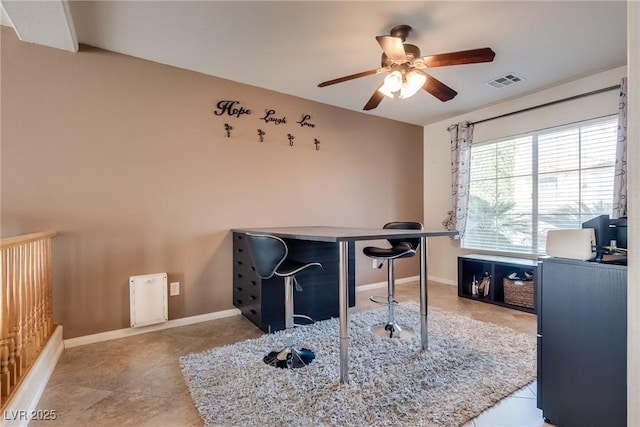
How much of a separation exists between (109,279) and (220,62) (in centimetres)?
215

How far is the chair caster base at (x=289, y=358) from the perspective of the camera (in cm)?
198

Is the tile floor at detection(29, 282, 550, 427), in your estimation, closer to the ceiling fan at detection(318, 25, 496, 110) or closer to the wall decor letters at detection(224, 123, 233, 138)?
Answer: the wall decor letters at detection(224, 123, 233, 138)

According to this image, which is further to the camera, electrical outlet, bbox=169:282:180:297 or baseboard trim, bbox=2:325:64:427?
electrical outlet, bbox=169:282:180:297

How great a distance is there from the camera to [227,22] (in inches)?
85.9

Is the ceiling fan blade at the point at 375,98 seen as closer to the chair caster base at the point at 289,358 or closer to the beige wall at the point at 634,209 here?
the beige wall at the point at 634,209

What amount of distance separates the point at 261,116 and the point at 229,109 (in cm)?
35

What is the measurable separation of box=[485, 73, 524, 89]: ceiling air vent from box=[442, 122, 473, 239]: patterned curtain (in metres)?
0.80

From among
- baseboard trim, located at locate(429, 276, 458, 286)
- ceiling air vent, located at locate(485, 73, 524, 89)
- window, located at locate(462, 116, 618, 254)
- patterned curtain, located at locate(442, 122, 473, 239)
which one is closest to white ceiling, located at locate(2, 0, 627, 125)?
ceiling air vent, located at locate(485, 73, 524, 89)

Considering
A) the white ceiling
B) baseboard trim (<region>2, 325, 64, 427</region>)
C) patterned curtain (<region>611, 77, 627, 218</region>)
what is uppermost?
the white ceiling

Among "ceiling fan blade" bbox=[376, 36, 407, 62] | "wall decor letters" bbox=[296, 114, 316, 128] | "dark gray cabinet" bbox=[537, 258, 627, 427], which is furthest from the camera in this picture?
"wall decor letters" bbox=[296, 114, 316, 128]

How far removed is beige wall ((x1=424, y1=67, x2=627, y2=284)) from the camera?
2.97 meters

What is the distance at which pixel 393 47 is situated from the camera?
1.94 meters

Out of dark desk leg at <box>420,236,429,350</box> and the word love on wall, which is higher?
the word love on wall

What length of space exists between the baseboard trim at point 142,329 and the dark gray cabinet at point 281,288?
186mm
